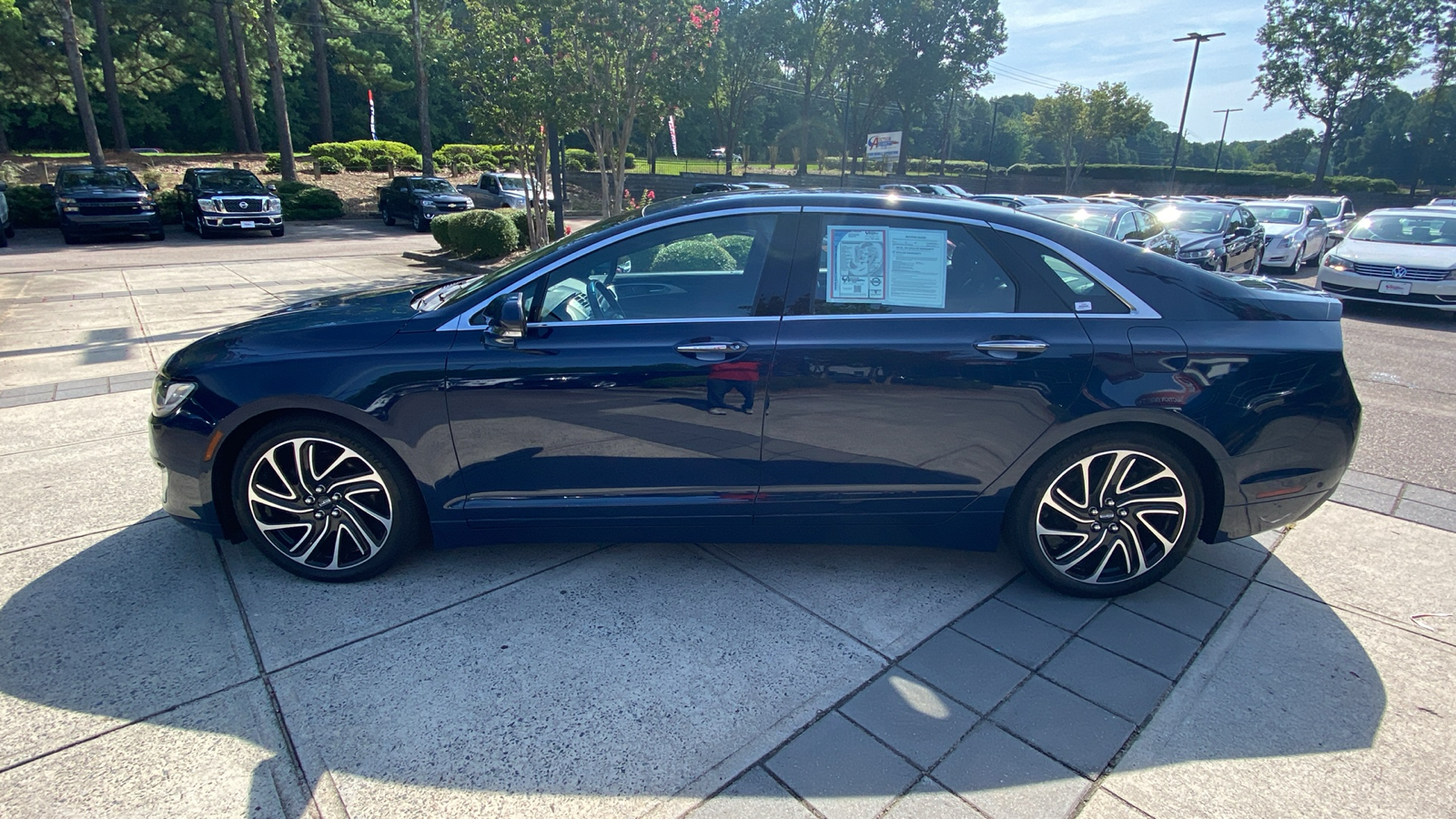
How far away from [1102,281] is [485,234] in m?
13.1

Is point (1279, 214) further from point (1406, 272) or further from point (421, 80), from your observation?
point (421, 80)

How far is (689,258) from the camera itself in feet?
12.4

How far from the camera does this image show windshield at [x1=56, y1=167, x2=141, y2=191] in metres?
17.3

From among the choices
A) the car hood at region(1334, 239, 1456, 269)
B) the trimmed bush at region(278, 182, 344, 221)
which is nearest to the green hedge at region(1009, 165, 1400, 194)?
the car hood at region(1334, 239, 1456, 269)

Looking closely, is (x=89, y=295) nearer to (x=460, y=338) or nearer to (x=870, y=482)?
(x=460, y=338)

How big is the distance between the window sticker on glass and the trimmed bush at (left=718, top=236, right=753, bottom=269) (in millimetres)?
352

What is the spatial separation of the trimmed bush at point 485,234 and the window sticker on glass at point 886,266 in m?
12.4

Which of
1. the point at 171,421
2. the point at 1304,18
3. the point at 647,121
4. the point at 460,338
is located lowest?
the point at 171,421

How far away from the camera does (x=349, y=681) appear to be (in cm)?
267

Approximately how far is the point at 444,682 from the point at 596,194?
3532cm

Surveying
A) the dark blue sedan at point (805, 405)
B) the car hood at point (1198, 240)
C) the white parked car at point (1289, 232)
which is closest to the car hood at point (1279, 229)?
the white parked car at point (1289, 232)

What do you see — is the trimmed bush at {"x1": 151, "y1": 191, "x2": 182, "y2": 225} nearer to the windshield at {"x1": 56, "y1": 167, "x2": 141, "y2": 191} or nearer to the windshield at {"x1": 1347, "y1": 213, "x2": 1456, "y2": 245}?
the windshield at {"x1": 56, "y1": 167, "x2": 141, "y2": 191}

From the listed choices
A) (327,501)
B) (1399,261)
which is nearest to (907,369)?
(327,501)

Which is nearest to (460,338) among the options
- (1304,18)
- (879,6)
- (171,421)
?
(171,421)
